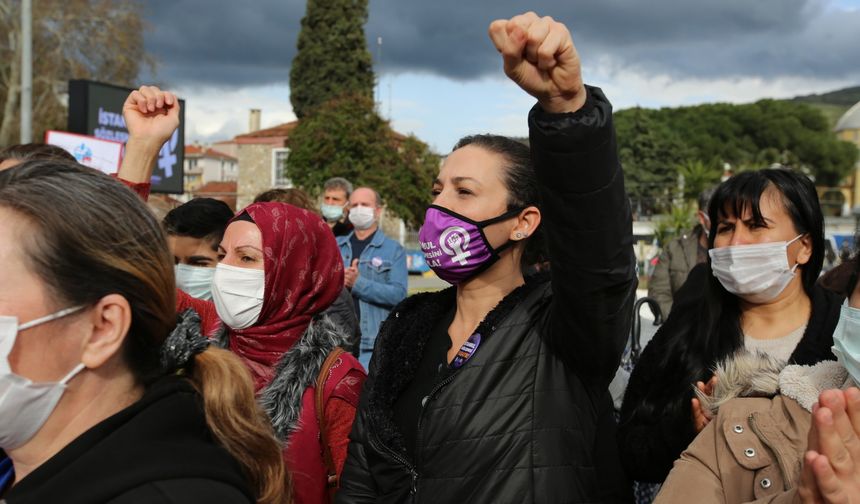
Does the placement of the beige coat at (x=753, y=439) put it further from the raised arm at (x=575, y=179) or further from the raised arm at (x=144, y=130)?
the raised arm at (x=144, y=130)

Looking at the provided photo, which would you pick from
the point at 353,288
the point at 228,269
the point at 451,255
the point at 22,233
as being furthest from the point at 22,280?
the point at 353,288

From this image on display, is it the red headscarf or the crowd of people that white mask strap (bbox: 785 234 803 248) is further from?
the red headscarf

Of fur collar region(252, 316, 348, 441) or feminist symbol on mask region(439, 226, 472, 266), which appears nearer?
feminist symbol on mask region(439, 226, 472, 266)

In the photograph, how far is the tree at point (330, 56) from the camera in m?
46.9

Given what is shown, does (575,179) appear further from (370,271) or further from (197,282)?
(370,271)

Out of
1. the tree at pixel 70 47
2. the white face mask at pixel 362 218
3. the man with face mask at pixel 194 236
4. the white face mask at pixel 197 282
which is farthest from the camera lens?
the tree at pixel 70 47

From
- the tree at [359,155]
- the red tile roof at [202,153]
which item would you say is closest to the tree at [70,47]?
the tree at [359,155]

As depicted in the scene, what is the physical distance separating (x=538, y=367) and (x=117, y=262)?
118 centimetres

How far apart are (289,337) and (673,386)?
1418 millimetres

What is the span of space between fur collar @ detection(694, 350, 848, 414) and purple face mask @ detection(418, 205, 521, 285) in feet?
2.52

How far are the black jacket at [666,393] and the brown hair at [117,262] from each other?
53.7 inches

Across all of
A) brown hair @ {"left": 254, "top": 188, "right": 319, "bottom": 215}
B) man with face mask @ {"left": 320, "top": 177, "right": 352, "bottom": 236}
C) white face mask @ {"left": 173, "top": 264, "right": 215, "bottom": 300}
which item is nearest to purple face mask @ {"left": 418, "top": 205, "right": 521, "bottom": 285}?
white face mask @ {"left": 173, "top": 264, "right": 215, "bottom": 300}

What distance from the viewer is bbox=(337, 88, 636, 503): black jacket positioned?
5.89 feet

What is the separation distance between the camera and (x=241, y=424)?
175 centimetres
